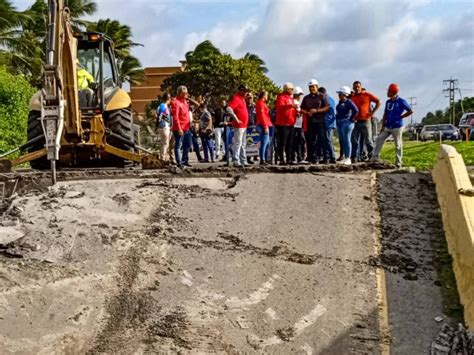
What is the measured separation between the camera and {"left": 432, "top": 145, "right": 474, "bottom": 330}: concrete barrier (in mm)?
5852

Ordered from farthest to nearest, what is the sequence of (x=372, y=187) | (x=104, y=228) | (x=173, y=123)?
(x=173, y=123), (x=372, y=187), (x=104, y=228)

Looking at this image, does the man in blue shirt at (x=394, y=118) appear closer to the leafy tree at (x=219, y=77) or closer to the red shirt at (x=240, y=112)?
the red shirt at (x=240, y=112)

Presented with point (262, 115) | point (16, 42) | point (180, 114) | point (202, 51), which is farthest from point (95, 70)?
point (202, 51)

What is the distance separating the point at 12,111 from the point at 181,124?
12.3 meters

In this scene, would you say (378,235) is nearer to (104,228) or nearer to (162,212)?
(162,212)

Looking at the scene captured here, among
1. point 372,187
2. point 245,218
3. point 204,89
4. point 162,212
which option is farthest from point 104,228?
point 204,89

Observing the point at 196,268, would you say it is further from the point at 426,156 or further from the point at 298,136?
the point at 426,156

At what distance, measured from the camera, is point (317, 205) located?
7.83 meters

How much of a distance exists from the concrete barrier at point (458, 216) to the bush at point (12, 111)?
58.3 ft

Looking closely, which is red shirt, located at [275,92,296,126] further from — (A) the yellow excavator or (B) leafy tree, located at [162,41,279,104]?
(B) leafy tree, located at [162,41,279,104]

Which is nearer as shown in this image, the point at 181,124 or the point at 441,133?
the point at 181,124

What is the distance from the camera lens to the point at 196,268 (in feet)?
21.6

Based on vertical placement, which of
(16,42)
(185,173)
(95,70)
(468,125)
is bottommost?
(185,173)

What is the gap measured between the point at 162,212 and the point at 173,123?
6.01 meters
